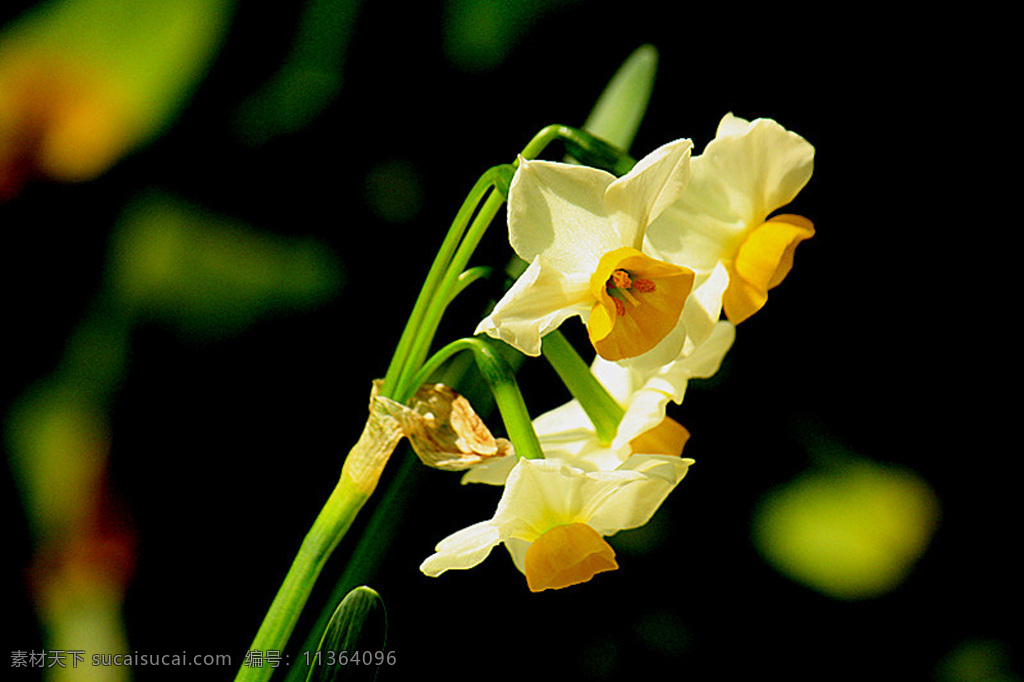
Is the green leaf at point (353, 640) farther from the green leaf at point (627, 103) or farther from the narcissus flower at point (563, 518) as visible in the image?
the green leaf at point (627, 103)

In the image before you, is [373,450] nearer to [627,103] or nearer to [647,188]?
[647,188]

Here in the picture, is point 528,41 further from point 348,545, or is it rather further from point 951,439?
point 951,439

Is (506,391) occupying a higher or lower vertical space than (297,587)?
higher

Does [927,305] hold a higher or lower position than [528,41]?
lower

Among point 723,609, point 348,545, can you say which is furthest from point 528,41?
point 723,609

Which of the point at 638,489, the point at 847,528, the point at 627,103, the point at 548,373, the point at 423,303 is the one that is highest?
the point at 627,103

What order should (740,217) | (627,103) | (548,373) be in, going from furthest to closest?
(548,373) < (627,103) < (740,217)

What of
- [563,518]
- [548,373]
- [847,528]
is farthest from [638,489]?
[847,528]
